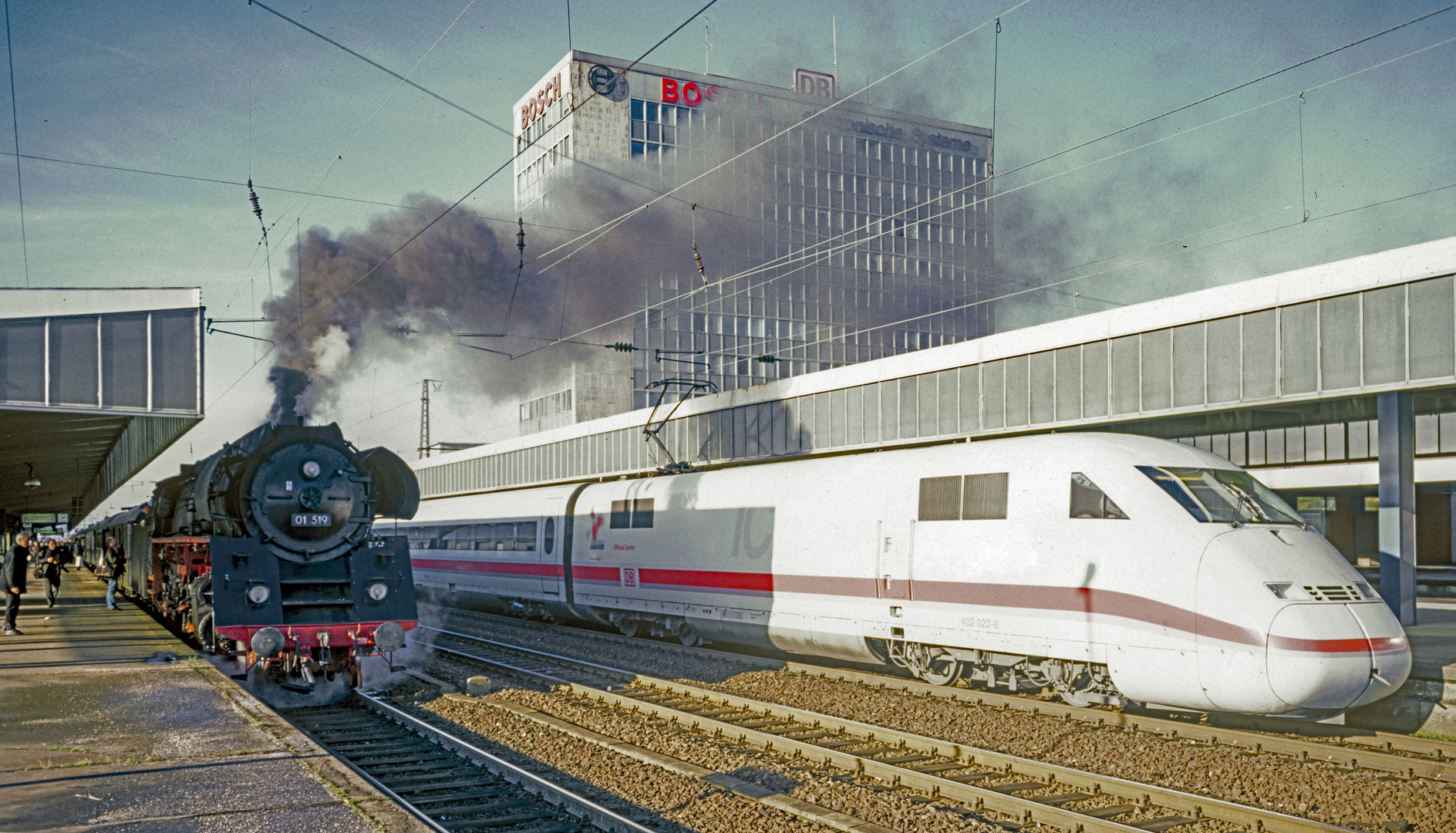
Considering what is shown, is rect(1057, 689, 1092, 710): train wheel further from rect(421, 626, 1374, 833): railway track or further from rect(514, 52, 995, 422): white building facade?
rect(514, 52, 995, 422): white building facade

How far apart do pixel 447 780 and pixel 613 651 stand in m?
9.55

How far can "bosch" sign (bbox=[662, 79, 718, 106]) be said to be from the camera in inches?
3509

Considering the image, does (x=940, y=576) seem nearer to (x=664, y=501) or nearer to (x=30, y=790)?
(x=664, y=501)

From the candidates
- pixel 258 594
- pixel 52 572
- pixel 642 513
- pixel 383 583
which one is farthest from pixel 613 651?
pixel 52 572

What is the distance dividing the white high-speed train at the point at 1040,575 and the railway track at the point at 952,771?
2.21 meters

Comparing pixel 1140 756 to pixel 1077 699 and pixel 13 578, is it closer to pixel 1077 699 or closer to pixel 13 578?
pixel 1077 699

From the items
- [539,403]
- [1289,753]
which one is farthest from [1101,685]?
[539,403]

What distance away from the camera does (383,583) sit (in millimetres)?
13906

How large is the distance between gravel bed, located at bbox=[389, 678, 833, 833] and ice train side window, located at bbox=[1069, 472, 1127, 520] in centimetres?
537

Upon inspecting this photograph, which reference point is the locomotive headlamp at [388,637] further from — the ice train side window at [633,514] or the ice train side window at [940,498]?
the ice train side window at [940,498]

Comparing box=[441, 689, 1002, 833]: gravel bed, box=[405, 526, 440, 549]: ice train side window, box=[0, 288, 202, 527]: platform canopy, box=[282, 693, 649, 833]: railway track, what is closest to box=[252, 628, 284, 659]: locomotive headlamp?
box=[282, 693, 649, 833]: railway track

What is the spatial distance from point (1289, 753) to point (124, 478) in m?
33.6

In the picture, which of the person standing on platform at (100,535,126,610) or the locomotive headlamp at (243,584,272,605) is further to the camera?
the person standing on platform at (100,535,126,610)

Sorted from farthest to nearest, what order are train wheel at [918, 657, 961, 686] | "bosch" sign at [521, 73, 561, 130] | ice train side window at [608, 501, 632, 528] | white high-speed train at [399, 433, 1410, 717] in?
"bosch" sign at [521, 73, 561, 130]
ice train side window at [608, 501, 632, 528]
train wheel at [918, 657, 961, 686]
white high-speed train at [399, 433, 1410, 717]
